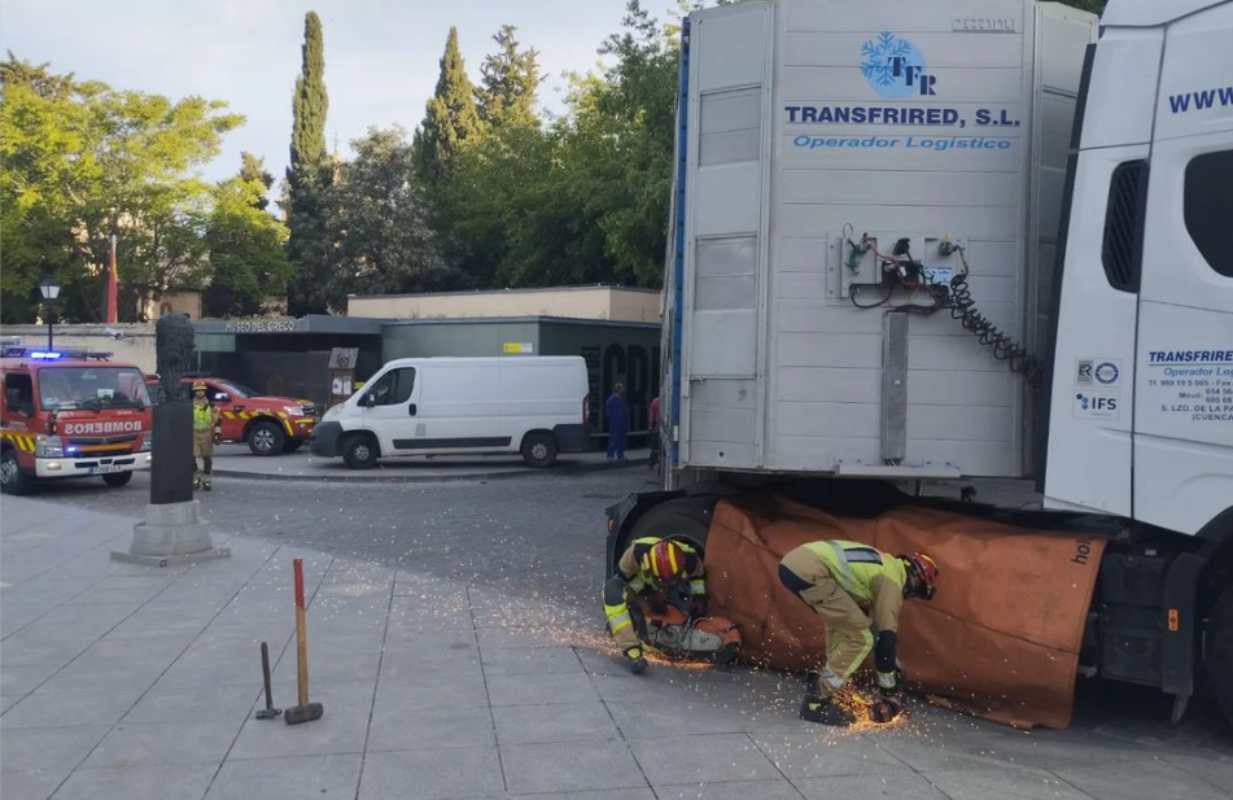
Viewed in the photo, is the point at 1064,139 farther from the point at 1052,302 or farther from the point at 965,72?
the point at 1052,302

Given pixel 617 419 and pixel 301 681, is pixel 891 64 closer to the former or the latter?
pixel 301 681

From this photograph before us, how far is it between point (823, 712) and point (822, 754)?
55 cm

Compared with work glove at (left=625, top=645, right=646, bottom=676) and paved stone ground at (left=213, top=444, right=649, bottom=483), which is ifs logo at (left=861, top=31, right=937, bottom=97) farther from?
paved stone ground at (left=213, top=444, right=649, bottom=483)

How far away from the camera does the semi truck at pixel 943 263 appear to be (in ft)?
19.8

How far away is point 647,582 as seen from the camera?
24.6 feet

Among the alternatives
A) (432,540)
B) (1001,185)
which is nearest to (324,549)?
(432,540)

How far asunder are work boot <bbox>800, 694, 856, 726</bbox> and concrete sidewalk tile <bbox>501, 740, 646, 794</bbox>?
3.82 ft

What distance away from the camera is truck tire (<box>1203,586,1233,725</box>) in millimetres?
5866

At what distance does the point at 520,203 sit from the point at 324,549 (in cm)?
2538

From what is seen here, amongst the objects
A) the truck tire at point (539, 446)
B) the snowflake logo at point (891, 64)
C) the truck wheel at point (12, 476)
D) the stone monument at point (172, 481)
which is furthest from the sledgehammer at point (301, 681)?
the truck tire at point (539, 446)

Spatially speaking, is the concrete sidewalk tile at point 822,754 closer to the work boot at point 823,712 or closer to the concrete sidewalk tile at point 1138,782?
the work boot at point 823,712

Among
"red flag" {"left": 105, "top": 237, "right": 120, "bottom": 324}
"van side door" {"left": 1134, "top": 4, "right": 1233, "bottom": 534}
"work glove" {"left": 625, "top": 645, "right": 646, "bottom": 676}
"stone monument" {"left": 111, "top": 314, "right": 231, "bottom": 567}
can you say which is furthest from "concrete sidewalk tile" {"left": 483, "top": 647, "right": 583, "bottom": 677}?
"red flag" {"left": 105, "top": 237, "right": 120, "bottom": 324}

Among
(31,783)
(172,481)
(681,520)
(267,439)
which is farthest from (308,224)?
(31,783)

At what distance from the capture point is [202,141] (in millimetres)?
38219
